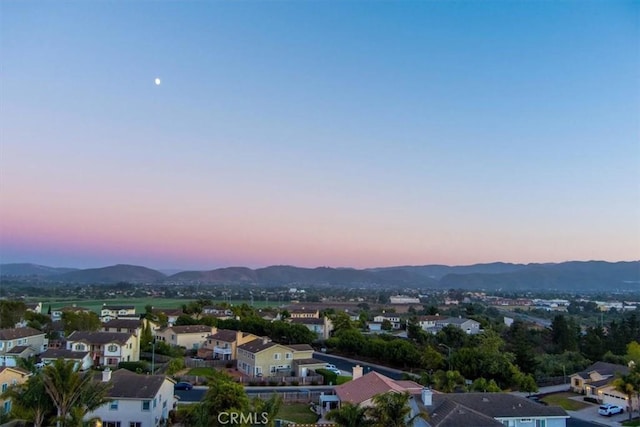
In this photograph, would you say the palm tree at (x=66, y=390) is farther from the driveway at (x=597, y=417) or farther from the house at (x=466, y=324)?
the house at (x=466, y=324)

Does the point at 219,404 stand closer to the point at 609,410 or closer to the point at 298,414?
the point at 298,414

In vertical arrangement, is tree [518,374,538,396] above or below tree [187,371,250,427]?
below

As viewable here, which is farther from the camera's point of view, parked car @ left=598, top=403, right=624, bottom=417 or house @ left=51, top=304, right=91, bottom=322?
house @ left=51, top=304, right=91, bottom=322

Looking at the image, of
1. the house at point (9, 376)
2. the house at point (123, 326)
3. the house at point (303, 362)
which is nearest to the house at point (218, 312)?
the house at point (123, 326)

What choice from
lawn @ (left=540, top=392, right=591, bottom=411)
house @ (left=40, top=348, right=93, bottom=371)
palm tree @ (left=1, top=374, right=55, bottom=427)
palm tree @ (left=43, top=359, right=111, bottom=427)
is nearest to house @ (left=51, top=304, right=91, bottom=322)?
house @ (left=40, top=348, right=93, bottom=371)

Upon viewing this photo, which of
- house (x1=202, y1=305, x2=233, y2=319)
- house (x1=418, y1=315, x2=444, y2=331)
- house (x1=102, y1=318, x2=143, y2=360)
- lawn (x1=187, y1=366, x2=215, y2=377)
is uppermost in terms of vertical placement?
house (x1=102, y1=318, x2=143, y2=360)

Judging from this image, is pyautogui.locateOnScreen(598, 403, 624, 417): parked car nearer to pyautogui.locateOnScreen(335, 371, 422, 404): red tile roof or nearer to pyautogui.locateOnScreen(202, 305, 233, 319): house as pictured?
pyautogui.locateOnScreen(335, 371, 422, 404): red tile roof
